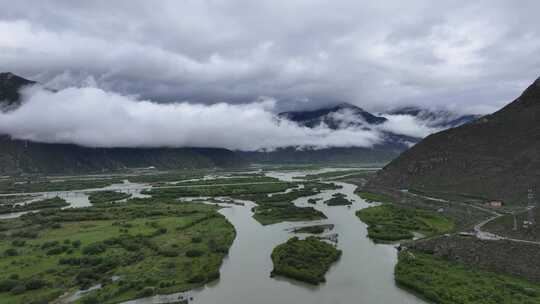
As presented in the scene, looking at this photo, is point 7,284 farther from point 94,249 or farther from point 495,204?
point 495,204

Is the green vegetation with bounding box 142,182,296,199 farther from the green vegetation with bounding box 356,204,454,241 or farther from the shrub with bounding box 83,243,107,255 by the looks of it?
the shrub with bounding box 83,243,107,255

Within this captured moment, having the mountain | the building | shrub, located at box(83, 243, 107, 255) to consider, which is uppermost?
the mountain

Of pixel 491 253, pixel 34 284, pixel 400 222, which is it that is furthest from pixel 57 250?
pixel 491 253

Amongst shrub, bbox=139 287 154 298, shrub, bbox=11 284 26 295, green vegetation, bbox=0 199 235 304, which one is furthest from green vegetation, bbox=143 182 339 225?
shrub, bbox=11 284 26 295

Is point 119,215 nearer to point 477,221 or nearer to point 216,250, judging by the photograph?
point 216,250

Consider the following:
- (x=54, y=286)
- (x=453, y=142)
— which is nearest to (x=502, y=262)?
(x=54, y=286)

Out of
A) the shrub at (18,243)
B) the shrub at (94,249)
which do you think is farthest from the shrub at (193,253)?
the shrub at (18,243)
